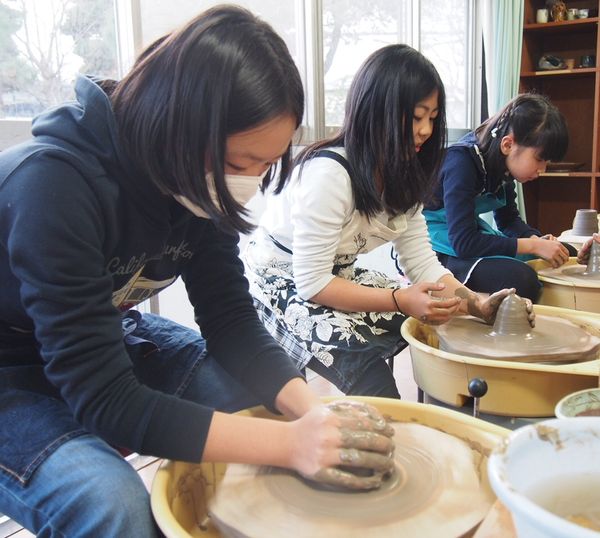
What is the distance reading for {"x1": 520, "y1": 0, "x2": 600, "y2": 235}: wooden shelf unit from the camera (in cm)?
451

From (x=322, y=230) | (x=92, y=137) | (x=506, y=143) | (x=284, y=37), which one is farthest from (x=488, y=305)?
(x=284, y=37)

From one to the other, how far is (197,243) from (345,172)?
51cm

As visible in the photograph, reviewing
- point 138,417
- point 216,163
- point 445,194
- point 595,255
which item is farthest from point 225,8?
point 595,255

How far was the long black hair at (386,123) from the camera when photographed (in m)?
1.53

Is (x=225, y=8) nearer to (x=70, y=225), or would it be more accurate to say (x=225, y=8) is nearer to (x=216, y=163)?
(x=216, y=163)

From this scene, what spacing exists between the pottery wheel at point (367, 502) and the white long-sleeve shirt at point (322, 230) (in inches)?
25.4

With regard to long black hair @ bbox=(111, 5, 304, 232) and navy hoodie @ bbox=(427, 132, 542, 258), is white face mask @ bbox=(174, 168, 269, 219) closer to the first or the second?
long black hair @ bbox=(111, 5, 304, 232)

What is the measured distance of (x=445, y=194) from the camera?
7.22ft

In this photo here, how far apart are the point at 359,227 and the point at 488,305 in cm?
39

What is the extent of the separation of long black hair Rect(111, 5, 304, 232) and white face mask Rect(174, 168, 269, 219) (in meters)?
0.02

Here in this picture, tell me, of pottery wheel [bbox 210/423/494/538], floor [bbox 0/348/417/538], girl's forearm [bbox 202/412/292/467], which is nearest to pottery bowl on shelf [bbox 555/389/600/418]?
pottery wheel [bbox 210/423/494/538]

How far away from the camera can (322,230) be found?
1521 millimetres

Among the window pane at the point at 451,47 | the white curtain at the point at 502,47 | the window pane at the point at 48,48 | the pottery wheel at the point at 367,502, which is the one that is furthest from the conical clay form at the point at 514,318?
the white curtain at the point at 502,47

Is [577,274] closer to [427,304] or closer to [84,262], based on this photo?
[427,304]
